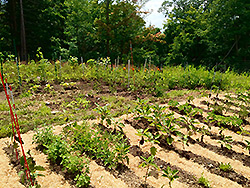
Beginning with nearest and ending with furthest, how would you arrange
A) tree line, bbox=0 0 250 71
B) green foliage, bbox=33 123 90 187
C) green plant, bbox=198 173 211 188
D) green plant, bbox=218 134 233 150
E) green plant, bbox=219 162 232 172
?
1. green foliage, bbox=33 123 90 187
2. green plant, bbox=198 173 211 188
3. green plant, bbox=219 162 232 172
4. green plant, bbox=218 134 233 150
5. tree line, bbox=0 0 250 71

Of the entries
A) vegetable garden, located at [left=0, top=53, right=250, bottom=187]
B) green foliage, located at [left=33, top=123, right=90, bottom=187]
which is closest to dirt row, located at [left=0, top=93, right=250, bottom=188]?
vegetable garden, located at [left=0, top=53, right=250, bottom=187]

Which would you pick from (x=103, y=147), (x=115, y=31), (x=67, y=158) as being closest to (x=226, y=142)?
(x=103, y=147)

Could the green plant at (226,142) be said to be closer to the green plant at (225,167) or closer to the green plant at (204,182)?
the green plant at (225,167)

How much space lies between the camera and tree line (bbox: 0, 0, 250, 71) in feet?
46.0

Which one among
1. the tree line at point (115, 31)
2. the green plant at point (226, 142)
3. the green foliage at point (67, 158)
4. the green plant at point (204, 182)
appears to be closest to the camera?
the green foliage at point (67, 158)

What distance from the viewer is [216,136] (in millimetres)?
3381

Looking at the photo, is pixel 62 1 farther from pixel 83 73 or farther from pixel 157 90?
pixel 157 90

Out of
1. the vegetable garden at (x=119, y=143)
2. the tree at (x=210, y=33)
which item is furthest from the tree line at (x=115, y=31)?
the vegetable garden at (x=119, y=143)

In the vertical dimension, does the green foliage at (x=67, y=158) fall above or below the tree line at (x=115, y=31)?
below

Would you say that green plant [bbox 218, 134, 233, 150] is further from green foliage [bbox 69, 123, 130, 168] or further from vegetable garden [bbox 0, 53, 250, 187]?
green foliage [bbox 69, 123, 130, 168]

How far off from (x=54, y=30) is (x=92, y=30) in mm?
3628

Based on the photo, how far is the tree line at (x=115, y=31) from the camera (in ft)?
46.0

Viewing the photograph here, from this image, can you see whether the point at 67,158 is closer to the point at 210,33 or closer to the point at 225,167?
the point at 225,167

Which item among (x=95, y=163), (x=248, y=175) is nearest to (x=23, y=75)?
(x=95, y=163)
